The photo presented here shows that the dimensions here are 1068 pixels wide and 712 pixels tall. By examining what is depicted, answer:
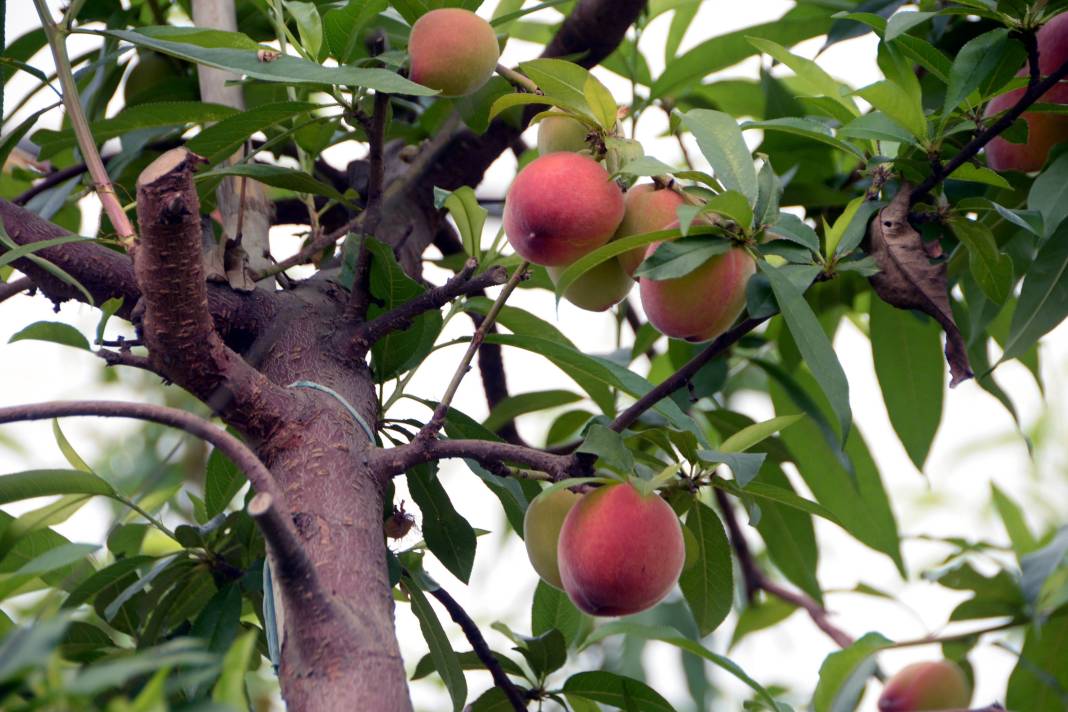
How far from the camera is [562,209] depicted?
718 mm

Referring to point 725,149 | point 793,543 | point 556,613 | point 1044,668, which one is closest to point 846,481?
point 793,543

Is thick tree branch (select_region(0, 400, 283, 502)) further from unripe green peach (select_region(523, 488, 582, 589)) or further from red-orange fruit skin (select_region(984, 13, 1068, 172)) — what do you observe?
red-orange fruit skin (select_region(984, 13, 1068, 172))

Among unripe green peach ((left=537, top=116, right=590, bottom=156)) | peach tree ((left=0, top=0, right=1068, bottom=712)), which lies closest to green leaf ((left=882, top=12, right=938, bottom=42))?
peach tree ((left=0, top=0, right=1068, bottom=712))

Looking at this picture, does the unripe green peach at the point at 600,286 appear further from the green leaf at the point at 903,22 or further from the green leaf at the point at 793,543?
the green leaf at the point at 793,543

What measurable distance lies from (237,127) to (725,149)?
1.26 ft

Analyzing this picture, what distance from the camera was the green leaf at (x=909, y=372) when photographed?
45.8 inches

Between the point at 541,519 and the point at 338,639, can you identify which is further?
the point at 541,519

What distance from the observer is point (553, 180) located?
0.72 meters

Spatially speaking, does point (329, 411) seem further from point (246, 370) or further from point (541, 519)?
point (541, 519)

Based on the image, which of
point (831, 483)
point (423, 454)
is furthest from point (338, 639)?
point (831, 483)

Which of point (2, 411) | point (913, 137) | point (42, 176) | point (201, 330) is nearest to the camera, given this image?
point (2, 411)

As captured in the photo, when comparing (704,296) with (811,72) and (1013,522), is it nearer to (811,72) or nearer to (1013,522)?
(811,72)

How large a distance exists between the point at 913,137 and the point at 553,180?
0.85 feet

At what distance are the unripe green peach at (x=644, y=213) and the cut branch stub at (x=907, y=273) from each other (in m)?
0.14
